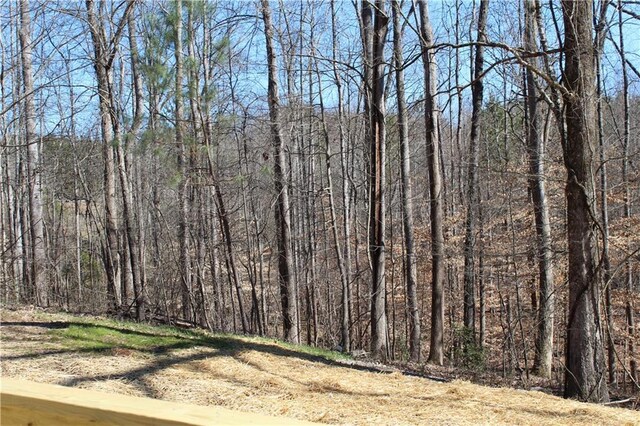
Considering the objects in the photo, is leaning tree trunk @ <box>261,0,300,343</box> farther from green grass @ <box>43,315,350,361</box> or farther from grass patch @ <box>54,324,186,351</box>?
grass patch @ <box>54,324,186,351</box>

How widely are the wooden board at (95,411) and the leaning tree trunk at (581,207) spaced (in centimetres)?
602

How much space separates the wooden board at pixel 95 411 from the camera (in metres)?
1.40

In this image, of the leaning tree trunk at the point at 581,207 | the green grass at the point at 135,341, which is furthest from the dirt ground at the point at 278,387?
the leaning tree trunk at the point at 581,207

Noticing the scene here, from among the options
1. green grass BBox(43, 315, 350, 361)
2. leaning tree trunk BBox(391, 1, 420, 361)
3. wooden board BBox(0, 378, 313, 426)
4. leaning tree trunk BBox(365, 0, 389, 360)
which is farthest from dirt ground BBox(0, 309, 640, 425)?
leaning tree trunk BBox(391, 1, 420, 361)

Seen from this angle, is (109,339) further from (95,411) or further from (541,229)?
(541,229)

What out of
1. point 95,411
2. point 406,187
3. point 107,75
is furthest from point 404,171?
point 95,411

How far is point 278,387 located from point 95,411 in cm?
407

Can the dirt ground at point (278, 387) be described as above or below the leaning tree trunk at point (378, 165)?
below

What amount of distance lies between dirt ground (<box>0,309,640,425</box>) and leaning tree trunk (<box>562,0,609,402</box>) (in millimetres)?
1156

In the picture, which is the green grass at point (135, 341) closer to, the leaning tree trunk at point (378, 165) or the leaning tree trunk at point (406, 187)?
the leaning tree trunk at point (378, 165)

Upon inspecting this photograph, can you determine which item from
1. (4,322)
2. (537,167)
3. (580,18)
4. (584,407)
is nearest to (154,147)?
(4,322)

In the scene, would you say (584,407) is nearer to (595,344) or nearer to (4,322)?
(595,344)

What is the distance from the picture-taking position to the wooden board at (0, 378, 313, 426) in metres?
1.40

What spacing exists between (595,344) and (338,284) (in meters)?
18.1
